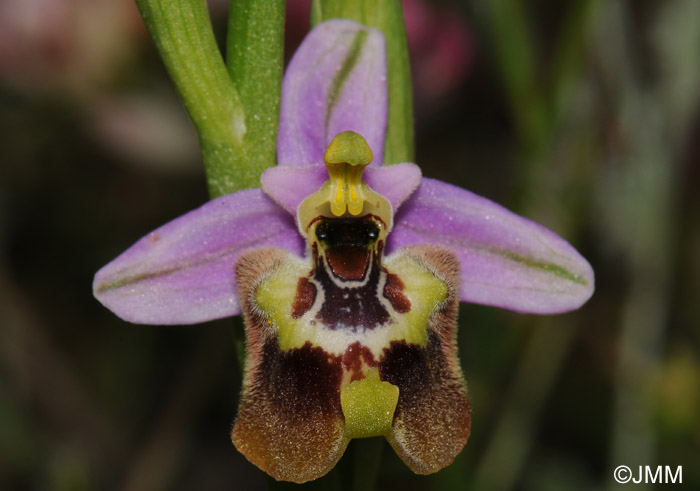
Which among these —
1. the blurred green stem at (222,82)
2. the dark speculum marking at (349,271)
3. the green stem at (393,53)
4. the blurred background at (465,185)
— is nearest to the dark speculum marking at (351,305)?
the dark speculum marking at (349,271)

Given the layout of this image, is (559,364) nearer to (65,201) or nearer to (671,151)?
(671,151)

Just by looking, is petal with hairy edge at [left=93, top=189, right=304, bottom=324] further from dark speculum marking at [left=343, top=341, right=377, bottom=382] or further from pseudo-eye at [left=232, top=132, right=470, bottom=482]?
dark speculum marking at [left=343, top=341, right=377, bottom=382]

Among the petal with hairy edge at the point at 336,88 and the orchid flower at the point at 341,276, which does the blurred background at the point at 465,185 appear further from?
the petal with hairy edge at the point at 336,88

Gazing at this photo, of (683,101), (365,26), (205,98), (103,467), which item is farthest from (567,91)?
(103,467)

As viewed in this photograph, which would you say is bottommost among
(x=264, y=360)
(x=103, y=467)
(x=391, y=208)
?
(x=103, y=467)

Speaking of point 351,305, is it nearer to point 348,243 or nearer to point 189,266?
point 348,243

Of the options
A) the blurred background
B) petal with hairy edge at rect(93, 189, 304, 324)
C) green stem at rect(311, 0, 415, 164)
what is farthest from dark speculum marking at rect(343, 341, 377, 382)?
the blurred background

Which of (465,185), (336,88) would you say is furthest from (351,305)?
(465,185)
